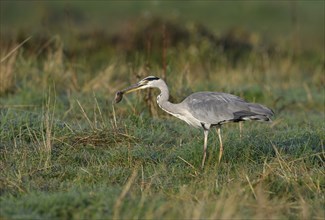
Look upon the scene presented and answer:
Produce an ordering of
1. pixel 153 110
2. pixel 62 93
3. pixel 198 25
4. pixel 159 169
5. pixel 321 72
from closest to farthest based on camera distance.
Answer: pixel 159 169, pixel 153 110, pixel 62 93, pixel 321 72, pixel 198 25

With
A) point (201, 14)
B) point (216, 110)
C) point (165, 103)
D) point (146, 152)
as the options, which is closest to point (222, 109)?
point (216, 110)

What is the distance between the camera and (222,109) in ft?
21.1

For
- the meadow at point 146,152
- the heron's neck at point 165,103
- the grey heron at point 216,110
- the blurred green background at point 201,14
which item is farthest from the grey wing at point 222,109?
the blurred green background at point 201,14

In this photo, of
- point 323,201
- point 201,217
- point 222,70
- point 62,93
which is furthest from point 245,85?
point 201,217

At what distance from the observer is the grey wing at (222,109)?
6312 millimetres

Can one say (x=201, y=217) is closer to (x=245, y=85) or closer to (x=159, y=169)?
(x=159, y=169)

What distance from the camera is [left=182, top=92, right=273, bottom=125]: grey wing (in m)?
6.31

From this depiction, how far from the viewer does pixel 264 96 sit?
34.9 ft

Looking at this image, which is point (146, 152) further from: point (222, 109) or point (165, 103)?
point (222, 109)

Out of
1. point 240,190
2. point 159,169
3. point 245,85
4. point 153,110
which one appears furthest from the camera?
point 245,85

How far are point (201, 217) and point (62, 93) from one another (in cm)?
619

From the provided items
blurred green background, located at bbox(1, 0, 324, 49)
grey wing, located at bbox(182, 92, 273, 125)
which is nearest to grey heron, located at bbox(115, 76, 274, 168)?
grey wing, located at bbox(182, 92, 273, 125)

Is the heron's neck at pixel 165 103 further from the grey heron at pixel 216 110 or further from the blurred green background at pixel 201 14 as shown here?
the blurred green background at pixel 201 14

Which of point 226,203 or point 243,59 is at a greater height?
point 226,203
